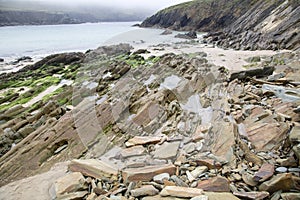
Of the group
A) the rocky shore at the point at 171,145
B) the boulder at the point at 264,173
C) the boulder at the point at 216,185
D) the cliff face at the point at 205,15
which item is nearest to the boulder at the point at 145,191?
the rocky shore at the point at 171,145

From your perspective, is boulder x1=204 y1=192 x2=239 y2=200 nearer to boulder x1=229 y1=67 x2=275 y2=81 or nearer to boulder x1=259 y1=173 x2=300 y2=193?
boulder x1=259 y1=173 x2=300 y2=193

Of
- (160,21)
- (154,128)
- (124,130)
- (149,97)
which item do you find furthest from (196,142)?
(160,21)

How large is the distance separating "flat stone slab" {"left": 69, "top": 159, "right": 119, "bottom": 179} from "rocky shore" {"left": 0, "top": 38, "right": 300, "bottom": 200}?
27 millimetres

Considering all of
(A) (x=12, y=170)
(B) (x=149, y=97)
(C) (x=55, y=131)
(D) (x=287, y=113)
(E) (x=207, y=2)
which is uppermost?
(E) (x=207, y=2)

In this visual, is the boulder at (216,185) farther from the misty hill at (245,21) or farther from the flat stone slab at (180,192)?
the misty hill at (245,21)

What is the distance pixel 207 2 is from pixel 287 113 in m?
83.7

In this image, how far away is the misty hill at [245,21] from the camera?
1150 inches

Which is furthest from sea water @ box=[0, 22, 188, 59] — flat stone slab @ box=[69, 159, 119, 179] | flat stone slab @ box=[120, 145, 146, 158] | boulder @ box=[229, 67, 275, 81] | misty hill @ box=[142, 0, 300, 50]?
flat stone slab @ box=[69, 159, 119, 179]

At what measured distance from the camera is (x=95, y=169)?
222 inches

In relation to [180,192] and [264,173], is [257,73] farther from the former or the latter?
[180,192]

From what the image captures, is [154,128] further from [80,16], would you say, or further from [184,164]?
[80,16]

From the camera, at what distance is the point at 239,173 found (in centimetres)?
463

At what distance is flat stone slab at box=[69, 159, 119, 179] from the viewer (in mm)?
5492

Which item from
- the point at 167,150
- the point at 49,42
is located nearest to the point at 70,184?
the point at 167,150
